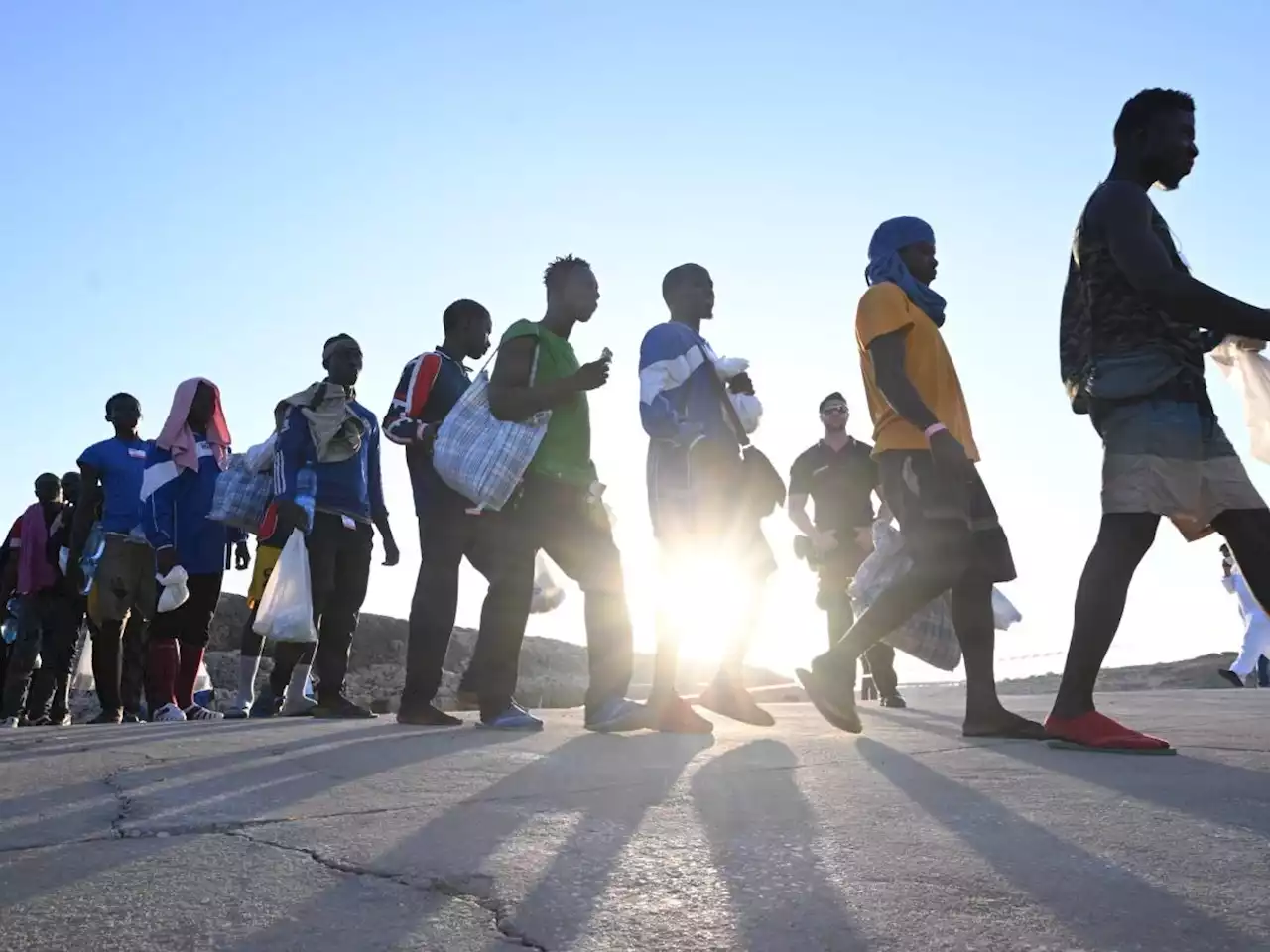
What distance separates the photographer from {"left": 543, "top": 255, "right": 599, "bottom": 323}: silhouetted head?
16.7 feet

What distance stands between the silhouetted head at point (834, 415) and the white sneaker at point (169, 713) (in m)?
4.59

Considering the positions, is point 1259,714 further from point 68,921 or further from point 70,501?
point 70,501

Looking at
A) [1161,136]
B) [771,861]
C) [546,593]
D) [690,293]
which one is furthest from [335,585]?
[771,861]

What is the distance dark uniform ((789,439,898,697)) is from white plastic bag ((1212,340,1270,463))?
153 inches

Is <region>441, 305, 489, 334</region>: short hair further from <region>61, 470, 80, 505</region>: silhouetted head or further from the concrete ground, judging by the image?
<region>61, 470, 80, 505</region>: silhouetted head

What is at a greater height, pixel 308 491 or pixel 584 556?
pixel 308 491

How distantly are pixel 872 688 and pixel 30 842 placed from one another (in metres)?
7.76

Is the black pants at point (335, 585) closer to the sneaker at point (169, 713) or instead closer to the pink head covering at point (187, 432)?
the sneaker at point (169, 713)

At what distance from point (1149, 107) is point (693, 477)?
2.13m

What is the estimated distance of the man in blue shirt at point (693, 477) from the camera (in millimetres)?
4766

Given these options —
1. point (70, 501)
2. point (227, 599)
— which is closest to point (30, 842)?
point (70, 501)

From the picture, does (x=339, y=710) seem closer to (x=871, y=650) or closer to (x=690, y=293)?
(x=690, y=293)

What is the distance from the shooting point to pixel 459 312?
6066mm

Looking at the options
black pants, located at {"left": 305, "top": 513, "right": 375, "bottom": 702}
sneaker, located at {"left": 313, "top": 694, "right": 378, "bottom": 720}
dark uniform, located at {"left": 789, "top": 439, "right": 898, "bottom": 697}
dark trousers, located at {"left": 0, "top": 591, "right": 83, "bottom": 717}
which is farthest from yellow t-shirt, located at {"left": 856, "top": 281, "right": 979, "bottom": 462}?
dark trousers, located at {"left": 0, "top": 591, "right": 83, "bottom": 717}
